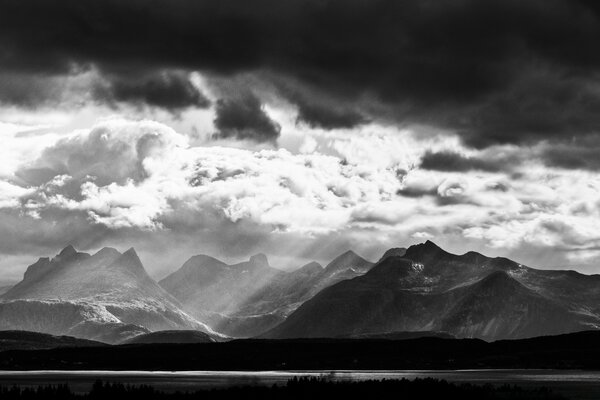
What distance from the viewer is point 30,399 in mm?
199625

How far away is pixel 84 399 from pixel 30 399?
12466 millimetres

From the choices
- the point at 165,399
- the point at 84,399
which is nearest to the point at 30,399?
the point at 84,399

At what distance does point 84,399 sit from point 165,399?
18724 millimetres

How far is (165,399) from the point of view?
19900 cm

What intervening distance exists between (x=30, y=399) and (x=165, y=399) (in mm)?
31189

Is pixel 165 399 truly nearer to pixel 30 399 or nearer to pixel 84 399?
pixel 84 399

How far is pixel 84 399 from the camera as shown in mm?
199500
